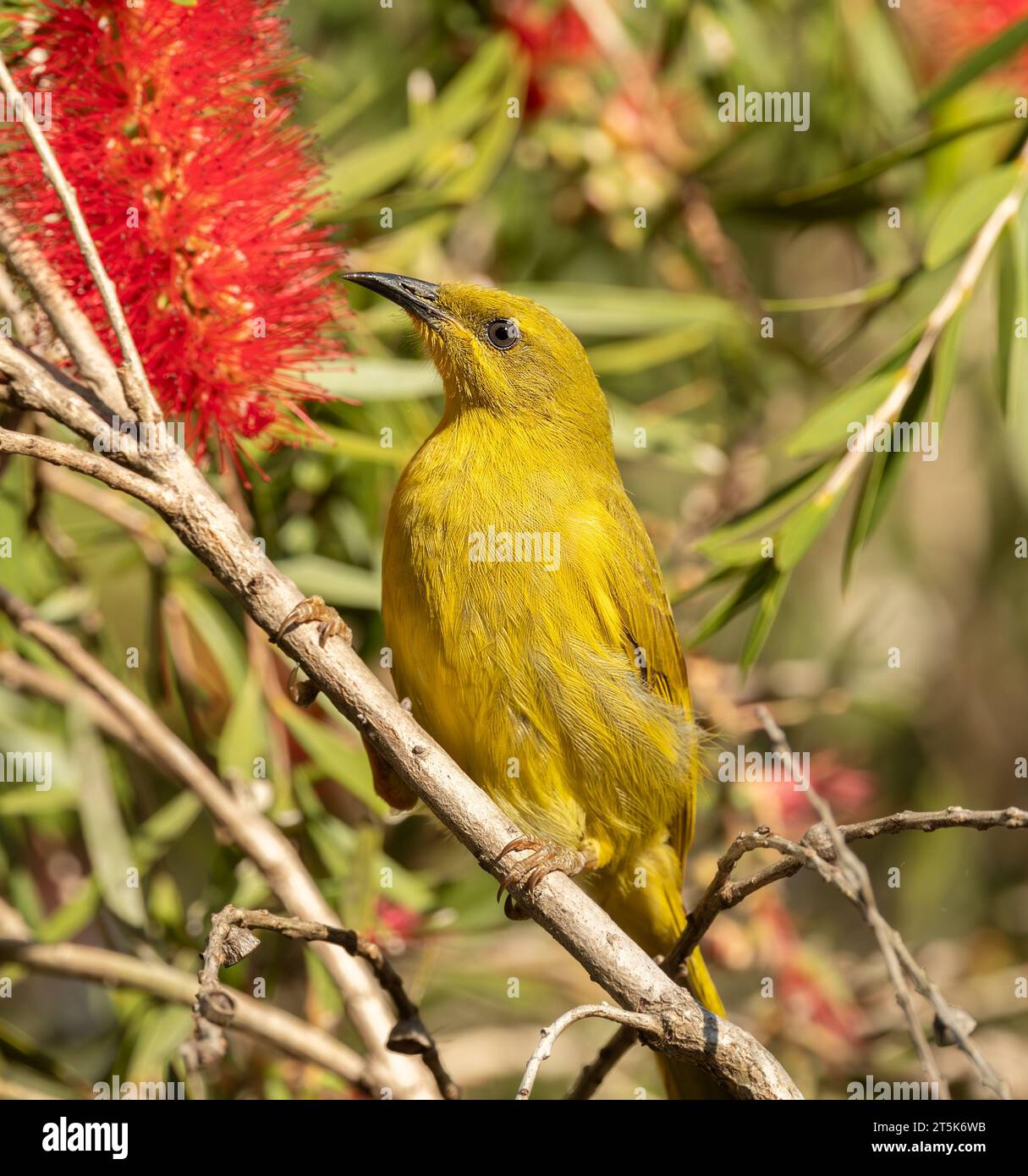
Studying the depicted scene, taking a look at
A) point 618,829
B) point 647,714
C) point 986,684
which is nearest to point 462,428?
point 647,714

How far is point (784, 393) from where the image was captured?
21.0 feet

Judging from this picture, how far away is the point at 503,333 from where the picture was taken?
12.1 feet

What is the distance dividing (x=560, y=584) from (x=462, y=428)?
536 mm

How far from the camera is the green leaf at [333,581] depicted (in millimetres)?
3861

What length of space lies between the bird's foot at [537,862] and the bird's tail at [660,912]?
0.30 metres

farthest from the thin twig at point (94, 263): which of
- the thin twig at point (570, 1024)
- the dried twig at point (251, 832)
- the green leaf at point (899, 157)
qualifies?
the green leaf at point (899, 157)

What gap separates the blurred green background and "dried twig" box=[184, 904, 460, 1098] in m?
0.85

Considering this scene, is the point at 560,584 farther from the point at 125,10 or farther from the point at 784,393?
the point at 784,393

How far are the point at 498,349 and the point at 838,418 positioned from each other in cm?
92
